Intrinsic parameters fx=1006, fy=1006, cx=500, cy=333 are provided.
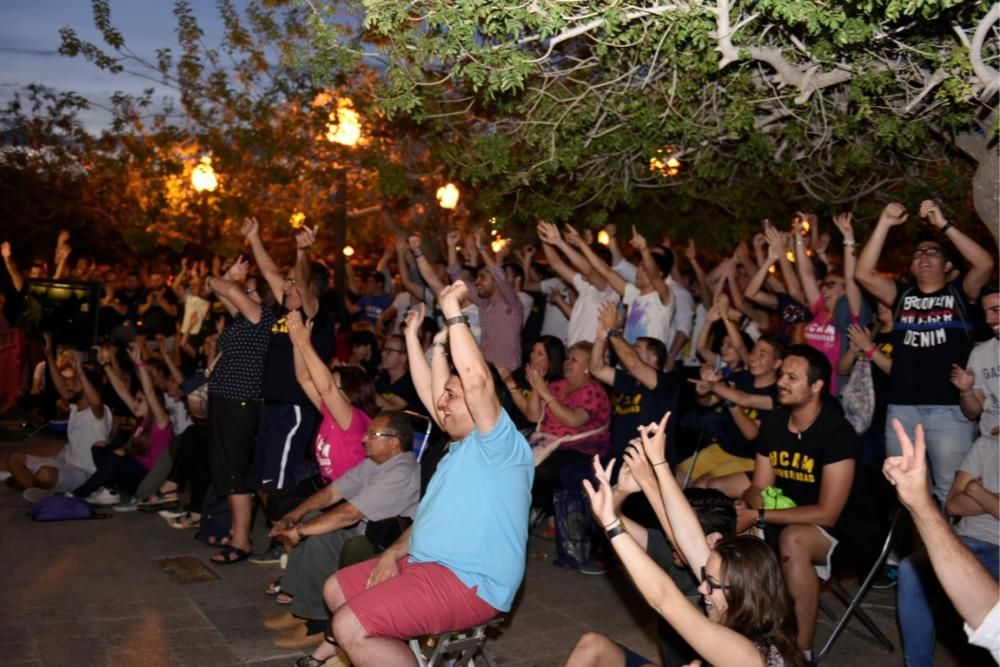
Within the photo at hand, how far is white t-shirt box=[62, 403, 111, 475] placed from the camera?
9477 mm

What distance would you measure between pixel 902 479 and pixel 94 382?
348 inches

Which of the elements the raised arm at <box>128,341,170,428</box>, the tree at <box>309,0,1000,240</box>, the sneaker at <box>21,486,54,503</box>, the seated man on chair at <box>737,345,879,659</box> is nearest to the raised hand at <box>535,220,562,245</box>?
the tree at <box>309,0,1000,240</box>

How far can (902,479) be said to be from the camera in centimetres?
281

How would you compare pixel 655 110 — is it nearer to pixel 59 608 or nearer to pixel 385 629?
pixel 385 629

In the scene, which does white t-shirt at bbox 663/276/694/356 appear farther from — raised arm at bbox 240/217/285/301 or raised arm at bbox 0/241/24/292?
raised arm at bbox 0/241/24/292

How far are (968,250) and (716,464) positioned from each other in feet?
7.34

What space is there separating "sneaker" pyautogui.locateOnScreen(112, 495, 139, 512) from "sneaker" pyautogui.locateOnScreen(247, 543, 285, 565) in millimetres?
2181

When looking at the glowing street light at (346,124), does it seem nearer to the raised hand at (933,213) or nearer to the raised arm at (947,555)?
the raised hand at (933,213)

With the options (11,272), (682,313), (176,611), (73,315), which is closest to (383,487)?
(176,611)

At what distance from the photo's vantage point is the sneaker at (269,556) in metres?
7.43

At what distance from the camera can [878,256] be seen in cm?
697

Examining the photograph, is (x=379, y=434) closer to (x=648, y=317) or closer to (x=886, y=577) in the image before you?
(x=648, y=317)


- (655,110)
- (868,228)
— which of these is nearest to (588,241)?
(655,110)

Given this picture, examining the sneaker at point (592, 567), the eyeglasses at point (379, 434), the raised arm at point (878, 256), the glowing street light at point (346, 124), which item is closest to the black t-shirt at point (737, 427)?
the raised arm at point (878, 256)
